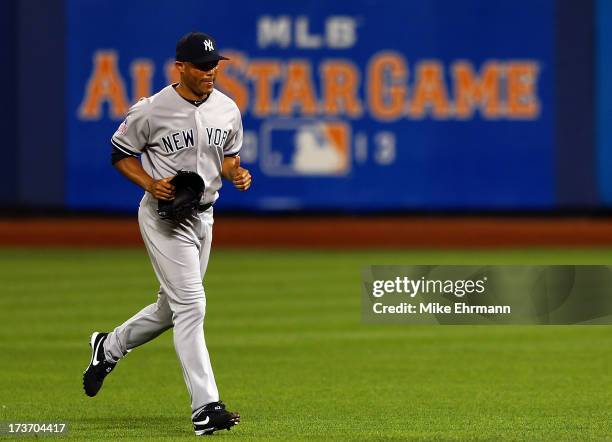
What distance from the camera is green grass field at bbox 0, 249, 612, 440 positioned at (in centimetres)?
830

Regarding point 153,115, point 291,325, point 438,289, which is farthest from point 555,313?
point 291,325

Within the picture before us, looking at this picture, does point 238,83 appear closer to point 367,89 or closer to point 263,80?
point 263,80

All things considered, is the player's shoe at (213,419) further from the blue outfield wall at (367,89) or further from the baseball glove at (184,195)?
the blue outfield wall at (367,89)

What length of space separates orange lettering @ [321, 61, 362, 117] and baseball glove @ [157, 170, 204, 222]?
14294 mm

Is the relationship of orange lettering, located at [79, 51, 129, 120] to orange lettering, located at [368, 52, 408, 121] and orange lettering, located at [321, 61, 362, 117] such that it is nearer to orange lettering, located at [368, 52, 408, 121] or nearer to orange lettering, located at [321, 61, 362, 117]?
orange lettering, located at [321, 61, 362, 117]

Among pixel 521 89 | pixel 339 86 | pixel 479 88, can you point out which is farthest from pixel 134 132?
pixel 521 89

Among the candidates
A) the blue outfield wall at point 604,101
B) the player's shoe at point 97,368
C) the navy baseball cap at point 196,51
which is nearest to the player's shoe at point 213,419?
the player's shoe at point 97,368

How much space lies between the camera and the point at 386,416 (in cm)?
860

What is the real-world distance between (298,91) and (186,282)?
14.3 metres

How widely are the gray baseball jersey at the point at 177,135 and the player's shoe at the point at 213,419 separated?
1.10 m

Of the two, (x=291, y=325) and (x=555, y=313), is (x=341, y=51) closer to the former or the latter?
(x=291, y=325)

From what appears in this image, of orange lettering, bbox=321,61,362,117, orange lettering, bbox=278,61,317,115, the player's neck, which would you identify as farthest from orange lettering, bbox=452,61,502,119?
the player's neck

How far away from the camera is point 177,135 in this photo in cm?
801

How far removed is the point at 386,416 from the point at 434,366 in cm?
237
